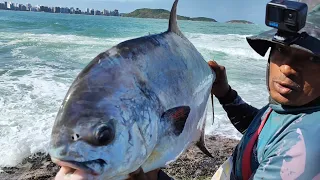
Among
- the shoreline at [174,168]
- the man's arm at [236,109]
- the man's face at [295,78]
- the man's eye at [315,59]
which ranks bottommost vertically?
the shoreline at [174,168]

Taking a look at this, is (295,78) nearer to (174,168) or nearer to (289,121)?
(289,121)

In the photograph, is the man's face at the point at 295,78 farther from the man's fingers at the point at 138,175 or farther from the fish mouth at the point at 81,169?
the fish mouth at the point at 81,169

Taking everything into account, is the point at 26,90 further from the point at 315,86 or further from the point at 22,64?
the point at 315,86

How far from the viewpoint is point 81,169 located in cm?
121

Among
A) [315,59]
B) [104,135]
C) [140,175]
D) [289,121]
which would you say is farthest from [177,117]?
[315,59]

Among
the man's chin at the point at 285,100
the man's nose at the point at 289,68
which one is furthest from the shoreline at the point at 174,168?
the man's nose at the point at 289,68

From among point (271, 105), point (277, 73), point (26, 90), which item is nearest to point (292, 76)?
point (277, 73)

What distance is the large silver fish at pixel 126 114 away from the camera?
49.1 inches

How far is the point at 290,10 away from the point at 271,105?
524 millimetres

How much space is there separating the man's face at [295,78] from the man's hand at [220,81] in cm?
61

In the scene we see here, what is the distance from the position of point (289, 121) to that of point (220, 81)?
0.83 m

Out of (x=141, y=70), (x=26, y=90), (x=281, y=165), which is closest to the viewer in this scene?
(x=141, y=70)

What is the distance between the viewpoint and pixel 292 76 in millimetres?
1859

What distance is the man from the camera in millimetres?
1680
